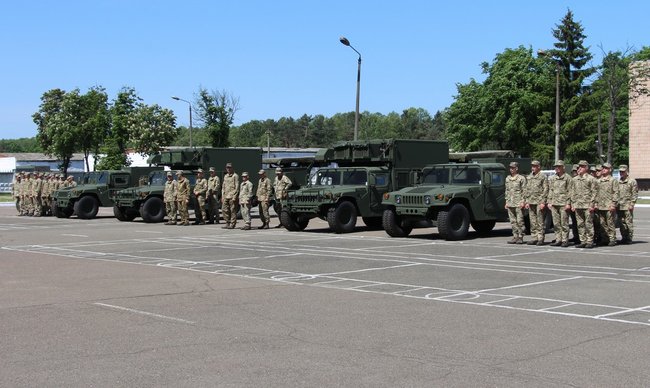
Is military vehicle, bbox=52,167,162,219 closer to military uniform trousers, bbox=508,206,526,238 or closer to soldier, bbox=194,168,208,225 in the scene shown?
soldier, bbox=194,168,208,225

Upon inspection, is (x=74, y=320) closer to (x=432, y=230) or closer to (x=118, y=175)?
(x=432, y=230)

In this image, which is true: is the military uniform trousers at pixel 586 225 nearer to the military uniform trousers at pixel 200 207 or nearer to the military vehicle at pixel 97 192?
the military uniform trousers at pixel 200 207

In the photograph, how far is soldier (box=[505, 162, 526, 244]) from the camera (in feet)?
60.5

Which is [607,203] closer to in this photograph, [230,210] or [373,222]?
[373,222]

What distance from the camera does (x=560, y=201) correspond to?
17406mm

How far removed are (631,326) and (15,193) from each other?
3316cm

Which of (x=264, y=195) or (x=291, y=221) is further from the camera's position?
(x=264, y=195)

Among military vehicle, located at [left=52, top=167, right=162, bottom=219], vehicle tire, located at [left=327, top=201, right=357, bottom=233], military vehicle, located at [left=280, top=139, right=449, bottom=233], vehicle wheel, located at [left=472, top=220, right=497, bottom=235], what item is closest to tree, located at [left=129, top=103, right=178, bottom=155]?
military vehicle, located at [left=52, top=167, right=162, bottom=219]

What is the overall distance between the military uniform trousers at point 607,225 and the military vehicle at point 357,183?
6562 millimetres

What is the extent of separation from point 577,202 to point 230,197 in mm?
11244

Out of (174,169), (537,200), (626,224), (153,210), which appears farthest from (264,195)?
(626,224)

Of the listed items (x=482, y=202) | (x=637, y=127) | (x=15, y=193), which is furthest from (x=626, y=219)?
(x=637, y=127)

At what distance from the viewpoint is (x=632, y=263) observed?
14.3 metres

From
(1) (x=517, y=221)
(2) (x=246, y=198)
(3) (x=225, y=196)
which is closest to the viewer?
(1) (x=517, y=221)
